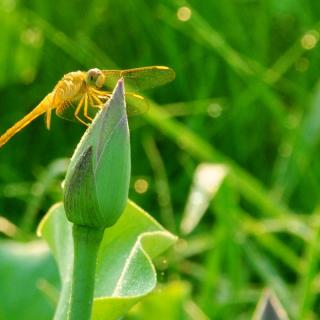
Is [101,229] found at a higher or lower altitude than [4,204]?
lower

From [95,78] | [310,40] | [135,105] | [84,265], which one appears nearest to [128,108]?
[135,105]

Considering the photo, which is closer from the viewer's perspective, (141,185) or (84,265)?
(84,265)

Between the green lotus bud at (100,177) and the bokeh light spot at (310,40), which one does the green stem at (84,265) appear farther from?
the bokeh light spot at (310,40)

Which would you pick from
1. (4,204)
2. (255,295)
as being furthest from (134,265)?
(4,204)

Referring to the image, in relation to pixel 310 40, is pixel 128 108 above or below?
below

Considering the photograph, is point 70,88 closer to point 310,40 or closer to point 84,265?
point 84,265

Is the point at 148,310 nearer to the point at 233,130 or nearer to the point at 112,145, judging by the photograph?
the point at 112,145
